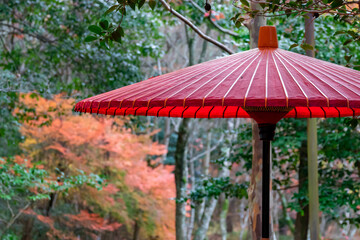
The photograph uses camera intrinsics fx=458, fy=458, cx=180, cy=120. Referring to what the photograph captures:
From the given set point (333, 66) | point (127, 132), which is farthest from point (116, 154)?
point (333, 66)

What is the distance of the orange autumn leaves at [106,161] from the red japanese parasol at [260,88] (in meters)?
6.81

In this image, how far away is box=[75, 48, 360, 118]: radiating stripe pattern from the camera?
1459 millimetres

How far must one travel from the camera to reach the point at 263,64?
6.02 feet

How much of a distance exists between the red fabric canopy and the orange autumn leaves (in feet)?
22.5

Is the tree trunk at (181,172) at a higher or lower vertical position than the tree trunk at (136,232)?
higher

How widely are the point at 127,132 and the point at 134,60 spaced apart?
4.19 m

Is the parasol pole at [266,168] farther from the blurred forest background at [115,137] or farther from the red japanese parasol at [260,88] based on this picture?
the blurred forest background at [115,137]

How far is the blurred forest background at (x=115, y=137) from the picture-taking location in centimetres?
514

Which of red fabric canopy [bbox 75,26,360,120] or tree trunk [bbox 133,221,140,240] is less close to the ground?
red fabric canopy [bbox 75,26,360,120]

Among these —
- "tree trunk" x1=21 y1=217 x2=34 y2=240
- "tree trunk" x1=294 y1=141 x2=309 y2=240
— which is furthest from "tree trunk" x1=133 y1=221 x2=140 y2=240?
"tree trunk" x1=294 y1=141 x2=309 y2=240

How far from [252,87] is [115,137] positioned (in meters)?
7.95

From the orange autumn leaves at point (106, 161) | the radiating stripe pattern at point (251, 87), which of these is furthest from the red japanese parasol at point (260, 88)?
the orange autumn leaves at point (106, 161)

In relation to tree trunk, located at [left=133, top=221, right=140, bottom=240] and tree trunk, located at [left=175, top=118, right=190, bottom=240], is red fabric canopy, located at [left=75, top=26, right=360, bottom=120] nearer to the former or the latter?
tree trunk, located at [left=175, top=118, right=190, bottom=240]

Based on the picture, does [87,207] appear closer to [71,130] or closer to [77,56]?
[71,130]
